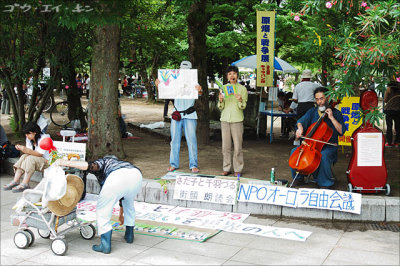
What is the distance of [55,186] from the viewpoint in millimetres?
5137

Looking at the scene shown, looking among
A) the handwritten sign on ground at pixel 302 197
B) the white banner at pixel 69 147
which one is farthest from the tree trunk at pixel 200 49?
the white banner at pixel 69 147

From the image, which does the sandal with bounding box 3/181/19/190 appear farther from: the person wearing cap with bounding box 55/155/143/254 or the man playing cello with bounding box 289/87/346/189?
the man playing cello with bounding box 289/87/346/189

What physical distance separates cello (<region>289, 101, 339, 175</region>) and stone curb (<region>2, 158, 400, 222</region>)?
67cm

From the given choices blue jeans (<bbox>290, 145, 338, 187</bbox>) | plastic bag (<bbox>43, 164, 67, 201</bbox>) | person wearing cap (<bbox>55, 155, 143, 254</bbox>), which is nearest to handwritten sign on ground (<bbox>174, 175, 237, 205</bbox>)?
blue jeans (<bbox>290, 145, 338, 187</bbox>)

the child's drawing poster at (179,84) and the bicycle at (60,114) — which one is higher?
the child's drawing poster at (179,84)

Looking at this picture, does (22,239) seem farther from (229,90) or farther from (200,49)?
(200,49)

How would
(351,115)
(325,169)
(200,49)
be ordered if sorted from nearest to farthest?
(325,169) < (351,115) < (200,49)

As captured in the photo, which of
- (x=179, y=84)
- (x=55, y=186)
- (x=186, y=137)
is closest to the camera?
(x=55, y=186)

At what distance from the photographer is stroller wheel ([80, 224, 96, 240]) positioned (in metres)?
5.76

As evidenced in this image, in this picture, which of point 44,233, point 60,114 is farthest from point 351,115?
point 60,114

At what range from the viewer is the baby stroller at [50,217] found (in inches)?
210

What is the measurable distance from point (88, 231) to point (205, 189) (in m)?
2.09

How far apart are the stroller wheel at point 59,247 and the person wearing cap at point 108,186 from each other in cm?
33

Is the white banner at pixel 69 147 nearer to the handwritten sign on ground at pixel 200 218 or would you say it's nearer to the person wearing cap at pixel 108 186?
the handwritten sign on ground at pixel 200 218
